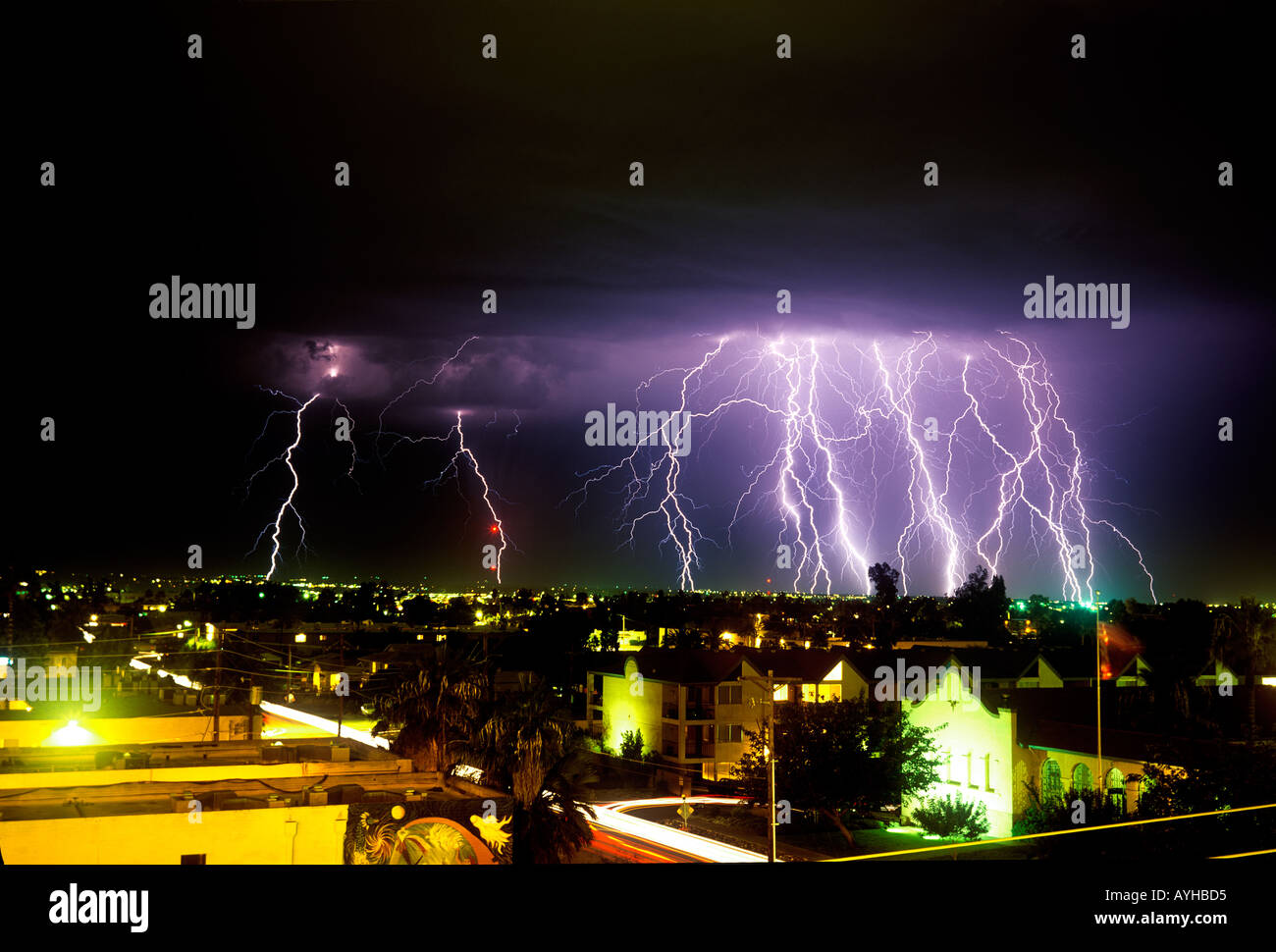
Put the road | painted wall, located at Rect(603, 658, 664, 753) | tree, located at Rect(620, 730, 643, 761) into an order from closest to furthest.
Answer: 1. the road
2. tree, located at Rect(620, 730, 643, 761)
3. painted wall, located at Rect(603, 658, 664, 753)

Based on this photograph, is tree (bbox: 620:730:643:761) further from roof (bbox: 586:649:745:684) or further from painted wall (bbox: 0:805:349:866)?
painted wall (bbox: 0:805:349:866)

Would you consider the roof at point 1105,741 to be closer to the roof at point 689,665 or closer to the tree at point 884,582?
the roof at point 689,665

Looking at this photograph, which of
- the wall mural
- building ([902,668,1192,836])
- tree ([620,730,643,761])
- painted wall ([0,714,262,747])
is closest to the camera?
the wall mural

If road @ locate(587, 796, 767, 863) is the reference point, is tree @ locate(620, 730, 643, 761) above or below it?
below

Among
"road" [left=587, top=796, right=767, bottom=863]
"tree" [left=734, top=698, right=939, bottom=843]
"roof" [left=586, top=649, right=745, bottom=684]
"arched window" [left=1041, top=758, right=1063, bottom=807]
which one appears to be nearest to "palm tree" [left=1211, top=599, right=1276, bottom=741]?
"arched window" [left=1041, top=758, right=1063, bottom=807]

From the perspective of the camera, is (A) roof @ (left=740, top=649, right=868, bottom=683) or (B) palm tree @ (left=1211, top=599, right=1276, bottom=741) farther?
(A) roof @ (left=740, top=649, right=868, bottom=683)

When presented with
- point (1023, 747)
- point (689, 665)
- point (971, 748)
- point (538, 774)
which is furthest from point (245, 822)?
point (689, 665)
